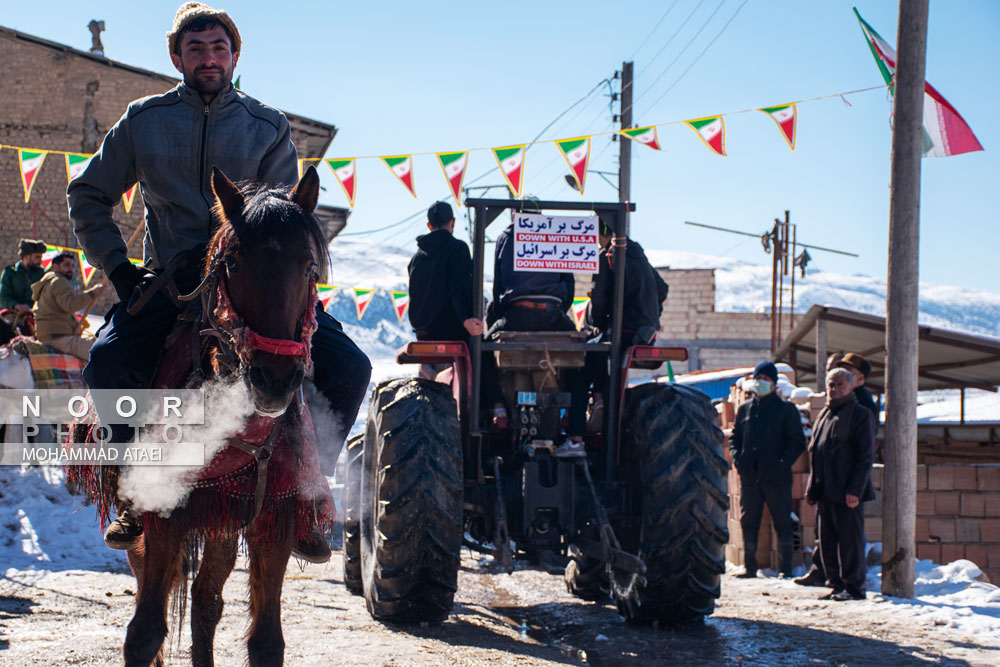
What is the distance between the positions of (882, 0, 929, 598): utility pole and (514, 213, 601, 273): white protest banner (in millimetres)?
2740

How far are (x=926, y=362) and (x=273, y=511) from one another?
15.1 meters

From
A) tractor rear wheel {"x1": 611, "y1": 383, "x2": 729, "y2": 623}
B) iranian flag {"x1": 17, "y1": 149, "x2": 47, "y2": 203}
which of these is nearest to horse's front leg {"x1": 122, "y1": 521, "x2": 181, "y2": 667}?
tractor rear wheel {"x1": 611, "y1": 383, "x2": 729, "y2": 623}

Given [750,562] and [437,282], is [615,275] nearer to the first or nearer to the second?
[437,282]

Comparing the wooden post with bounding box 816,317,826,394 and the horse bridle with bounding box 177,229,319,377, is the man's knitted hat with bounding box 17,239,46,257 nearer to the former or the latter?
Answer: the horse bridle with bounding box 177,229,319,377

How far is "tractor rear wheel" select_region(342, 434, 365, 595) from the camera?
7801 millimetres

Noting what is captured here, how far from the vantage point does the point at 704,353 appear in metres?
44.2

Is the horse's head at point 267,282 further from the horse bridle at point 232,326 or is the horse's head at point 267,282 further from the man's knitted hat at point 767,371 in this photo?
the man's knitted hat at point 767,371

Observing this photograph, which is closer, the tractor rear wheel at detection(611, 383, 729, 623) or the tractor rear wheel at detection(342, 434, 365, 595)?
the tractor rear wheel at detection(611, 383, 729, 623)

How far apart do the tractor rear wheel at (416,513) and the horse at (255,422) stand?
2009 millimetres

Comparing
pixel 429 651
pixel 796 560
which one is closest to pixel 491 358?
pixel 429 651

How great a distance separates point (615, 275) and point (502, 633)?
2532 mm

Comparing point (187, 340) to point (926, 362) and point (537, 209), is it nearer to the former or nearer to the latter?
point (537, 209)

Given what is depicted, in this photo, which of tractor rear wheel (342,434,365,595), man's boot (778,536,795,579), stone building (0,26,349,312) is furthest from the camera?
stone building (0,26,349,312)

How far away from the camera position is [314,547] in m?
4.21
